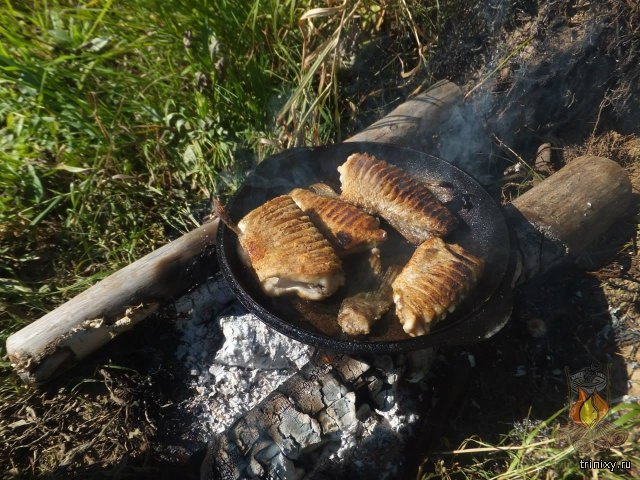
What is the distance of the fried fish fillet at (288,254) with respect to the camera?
257cm

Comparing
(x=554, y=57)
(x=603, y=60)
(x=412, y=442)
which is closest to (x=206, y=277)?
(x=412, y=442)

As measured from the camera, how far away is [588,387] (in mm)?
2967

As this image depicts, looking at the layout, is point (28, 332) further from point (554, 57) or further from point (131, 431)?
point (554, 57)

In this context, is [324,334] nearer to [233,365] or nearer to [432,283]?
[432,283]

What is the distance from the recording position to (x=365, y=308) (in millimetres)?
2564

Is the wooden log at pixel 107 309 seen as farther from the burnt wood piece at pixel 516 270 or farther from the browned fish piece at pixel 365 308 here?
the browned fish piece at pixel 365 308

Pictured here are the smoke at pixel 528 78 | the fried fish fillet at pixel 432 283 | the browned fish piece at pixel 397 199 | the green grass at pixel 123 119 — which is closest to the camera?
the fried fish fillet at pixel 432 283

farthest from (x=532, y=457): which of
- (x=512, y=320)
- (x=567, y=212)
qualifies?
(x=567, y=212)

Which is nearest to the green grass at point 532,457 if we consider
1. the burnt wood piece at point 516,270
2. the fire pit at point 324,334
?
the fire pit at point 324,334

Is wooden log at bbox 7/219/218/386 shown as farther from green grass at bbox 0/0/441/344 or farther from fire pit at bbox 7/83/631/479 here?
green grass at bbox 0/0/441/344

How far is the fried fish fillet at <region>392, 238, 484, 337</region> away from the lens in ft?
8.04

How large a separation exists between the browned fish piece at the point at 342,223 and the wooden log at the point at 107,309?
829 mm

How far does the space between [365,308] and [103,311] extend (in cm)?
170

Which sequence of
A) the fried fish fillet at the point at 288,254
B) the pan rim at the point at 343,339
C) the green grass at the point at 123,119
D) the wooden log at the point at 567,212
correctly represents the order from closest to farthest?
the pan rim at the point at 343,339 → the fried fish fillet at the point at 288,254 → the wooden log at the point at 567,212 → the green grass at the point at 123,119
